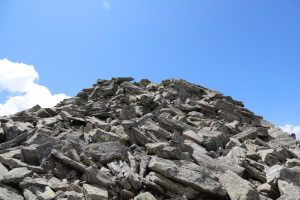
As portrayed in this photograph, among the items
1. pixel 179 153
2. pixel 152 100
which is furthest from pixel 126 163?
pixel 152 100

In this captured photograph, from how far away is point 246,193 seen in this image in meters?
10.8

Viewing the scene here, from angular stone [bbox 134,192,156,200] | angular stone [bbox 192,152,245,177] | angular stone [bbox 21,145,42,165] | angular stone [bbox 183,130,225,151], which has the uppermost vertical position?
angular stone [bbox 183,130,225,151]

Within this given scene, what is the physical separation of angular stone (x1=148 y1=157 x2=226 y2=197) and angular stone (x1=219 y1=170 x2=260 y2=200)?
47 centimetres

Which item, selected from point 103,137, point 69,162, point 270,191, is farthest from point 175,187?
point 103,137

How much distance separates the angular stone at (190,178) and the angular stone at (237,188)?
0.47 meters

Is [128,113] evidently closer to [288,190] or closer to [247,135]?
[247,135]

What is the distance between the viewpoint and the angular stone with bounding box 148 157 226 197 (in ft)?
37.3

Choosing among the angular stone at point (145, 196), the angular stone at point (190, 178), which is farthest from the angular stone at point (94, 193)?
the angular stone at point (190, 178)

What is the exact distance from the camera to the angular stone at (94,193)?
9.51 meters

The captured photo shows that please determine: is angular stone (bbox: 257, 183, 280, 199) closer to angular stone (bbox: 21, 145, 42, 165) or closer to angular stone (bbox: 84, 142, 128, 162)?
angular stone (bbox: 84, 142, 128, 162)

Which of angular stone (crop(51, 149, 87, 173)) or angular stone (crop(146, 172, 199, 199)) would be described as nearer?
angular stone (crop(146, 172, 199, 199))

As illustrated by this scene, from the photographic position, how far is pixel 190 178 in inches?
457

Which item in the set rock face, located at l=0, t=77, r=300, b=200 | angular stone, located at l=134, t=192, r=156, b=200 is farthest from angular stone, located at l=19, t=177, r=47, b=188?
angular stone, located at l=134, t=192, r=156, b=200

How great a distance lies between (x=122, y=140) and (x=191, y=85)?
23.2m
